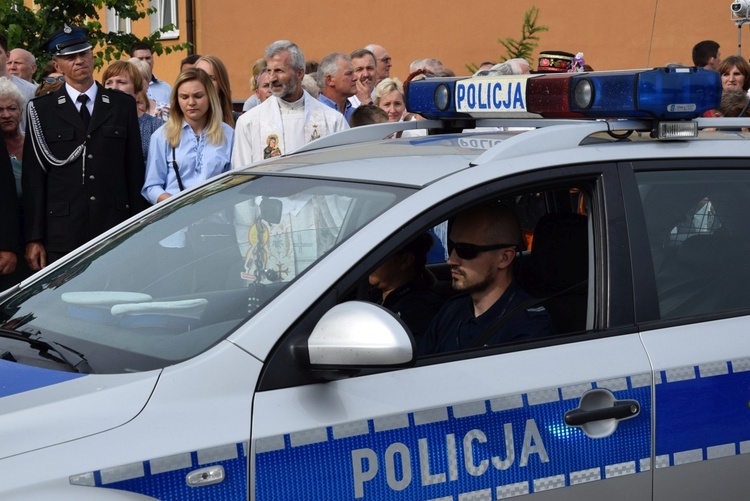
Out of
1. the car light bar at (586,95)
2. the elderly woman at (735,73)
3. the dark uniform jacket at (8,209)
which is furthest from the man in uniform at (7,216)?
the elderly woman at (735,73)

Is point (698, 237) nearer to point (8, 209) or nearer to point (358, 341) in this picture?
point (358, 341)

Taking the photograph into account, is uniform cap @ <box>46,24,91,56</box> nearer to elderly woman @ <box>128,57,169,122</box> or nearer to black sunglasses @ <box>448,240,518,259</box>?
elderly woman @ <box>128,57,169,122</box>

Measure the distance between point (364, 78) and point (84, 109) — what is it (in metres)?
3.29

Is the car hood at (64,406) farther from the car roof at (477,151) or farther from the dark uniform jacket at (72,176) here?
the dark uniform jacket at (72,176)

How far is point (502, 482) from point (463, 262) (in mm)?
892

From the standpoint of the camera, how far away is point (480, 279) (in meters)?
3.41

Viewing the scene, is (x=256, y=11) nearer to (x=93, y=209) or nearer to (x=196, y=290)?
(x=93, y=209)

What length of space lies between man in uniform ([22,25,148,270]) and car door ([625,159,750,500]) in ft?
12.3

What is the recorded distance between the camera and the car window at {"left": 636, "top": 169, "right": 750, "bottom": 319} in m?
3.12

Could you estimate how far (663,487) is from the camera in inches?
114

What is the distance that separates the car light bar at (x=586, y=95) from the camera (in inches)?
129

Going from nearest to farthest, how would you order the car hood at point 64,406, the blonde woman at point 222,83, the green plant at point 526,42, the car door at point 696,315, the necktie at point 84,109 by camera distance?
the car hood at point 64,406 < the car door at point 696,315 < the necktie at point 84,109 < the blonde woman at point 222,83 < the green plant at point 526,42

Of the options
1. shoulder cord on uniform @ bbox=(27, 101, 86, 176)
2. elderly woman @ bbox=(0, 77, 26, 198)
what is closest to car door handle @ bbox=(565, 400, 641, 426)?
shoulder cord on uniform @ bbox=(27, 101, 86, 176)

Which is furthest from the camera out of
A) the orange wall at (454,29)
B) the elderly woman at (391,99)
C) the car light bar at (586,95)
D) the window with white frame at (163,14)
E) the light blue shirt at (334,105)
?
the window with white frame at (163,14)
